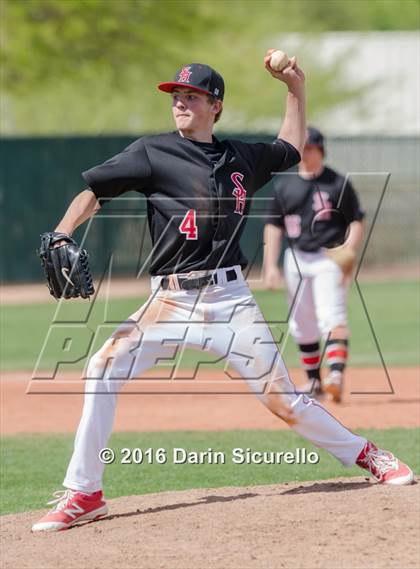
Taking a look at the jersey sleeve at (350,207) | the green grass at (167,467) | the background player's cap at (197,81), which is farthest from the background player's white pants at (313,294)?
the background player's cap at (197,81)

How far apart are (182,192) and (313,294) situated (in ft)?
15.1

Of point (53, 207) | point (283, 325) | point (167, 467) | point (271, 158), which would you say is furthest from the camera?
point (53, 207)

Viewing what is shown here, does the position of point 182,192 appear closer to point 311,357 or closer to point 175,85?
point 175,85

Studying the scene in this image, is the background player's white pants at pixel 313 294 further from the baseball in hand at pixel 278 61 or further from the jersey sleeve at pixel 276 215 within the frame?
the baseball in hand at pixel 278 61

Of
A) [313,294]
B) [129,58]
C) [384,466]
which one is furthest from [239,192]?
[129,58]

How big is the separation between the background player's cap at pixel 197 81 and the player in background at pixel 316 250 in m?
4.16

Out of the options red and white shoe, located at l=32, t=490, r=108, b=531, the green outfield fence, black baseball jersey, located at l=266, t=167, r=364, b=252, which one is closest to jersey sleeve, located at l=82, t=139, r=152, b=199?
red and white shoe, located at l=32, t=490, r=108, b=531

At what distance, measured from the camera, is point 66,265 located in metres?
5.88

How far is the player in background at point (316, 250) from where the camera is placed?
34.1 feet

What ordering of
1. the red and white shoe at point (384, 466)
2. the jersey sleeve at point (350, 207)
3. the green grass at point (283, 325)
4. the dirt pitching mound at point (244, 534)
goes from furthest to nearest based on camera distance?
the green grass at point (283, 325) → the jersey sleeve at point (350, 207) → the red and white shoe at point (384, 466) → the dirt pitching mound at point (244, 534)

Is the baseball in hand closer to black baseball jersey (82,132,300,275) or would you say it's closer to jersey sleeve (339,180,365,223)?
black baseball jersey (82,132,300,275)

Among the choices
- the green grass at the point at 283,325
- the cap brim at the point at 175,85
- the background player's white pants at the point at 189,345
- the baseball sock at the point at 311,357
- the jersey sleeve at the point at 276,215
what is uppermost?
the cap brim at the point at 175,85

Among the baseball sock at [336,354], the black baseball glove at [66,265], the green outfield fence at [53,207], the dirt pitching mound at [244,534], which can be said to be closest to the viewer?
the dirt pitching mound at [244,534]

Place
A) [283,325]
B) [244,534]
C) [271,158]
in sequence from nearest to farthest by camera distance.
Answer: [244,534] → [271,158] → [283,325]
